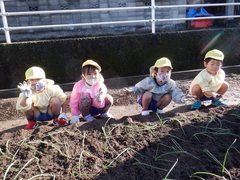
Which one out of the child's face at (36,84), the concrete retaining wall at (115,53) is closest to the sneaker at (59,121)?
the child's face at (36,84)

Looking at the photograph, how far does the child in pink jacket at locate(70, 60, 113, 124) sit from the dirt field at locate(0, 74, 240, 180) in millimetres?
358

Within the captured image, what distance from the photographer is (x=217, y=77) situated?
350 centimetres

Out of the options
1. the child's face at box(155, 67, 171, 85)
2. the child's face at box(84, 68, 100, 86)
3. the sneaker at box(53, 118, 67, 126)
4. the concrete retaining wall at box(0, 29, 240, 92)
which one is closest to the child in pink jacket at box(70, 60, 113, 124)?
the child's face at box(84, 68, 100, 86)

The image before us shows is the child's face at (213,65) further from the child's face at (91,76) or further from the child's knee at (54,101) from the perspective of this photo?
the child's knee at (54,101)

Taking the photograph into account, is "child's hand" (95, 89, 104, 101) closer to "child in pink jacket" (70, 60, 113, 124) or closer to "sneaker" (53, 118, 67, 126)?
"child in pink jacket" (70, 60, 113, 124)

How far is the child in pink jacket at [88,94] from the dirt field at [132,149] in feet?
1.17

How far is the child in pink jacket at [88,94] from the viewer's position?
3088 millimetres

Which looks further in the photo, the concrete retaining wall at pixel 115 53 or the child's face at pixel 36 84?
the concrete retaining wall at pixel 115 53

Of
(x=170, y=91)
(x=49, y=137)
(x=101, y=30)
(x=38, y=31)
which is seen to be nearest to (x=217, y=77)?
(x=170, y=91)

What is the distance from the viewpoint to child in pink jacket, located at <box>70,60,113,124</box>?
3.09 m

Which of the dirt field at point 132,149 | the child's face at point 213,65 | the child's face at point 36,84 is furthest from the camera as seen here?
the child's face at point 213,65

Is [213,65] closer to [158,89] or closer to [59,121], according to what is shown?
[158,89]

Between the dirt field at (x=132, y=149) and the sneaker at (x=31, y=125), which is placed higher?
the dirt field at (x=132, y=149)

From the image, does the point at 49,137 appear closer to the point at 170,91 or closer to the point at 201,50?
the point at 170,91
